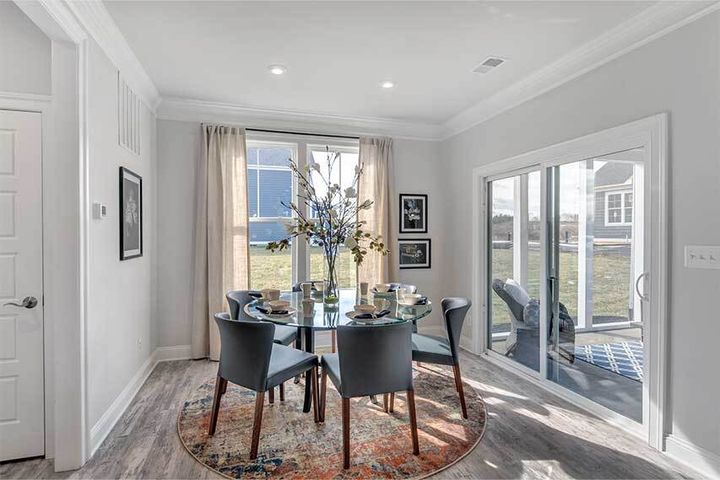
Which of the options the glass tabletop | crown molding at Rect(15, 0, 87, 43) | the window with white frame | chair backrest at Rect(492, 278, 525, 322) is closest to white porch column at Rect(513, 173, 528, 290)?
chair backrest at Rect(492, 278, 525, 322)

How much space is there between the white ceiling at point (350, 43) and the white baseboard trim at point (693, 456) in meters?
2.65

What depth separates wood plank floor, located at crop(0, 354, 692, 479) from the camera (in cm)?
219

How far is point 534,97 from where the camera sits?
3.45 meters

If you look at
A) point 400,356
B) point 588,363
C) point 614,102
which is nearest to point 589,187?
point 614,102

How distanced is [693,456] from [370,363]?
1.96 m

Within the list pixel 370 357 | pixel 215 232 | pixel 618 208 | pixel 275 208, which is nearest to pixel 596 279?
pixel 618 208

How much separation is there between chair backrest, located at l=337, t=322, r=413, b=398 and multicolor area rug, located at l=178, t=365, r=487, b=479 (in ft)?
1.37

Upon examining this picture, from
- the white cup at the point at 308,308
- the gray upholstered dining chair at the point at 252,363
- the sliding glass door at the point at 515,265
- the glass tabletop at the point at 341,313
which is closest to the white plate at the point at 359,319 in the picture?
the glass tabletop at the point at 341,313

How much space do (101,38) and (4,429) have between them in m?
2.51

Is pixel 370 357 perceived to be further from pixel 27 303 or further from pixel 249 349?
pixel 27 303

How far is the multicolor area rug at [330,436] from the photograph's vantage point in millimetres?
2229

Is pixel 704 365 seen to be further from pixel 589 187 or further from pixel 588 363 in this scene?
pixel 589 187

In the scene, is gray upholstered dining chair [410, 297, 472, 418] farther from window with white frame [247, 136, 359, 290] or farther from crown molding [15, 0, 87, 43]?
crown molding [15, 0, 87, 43]

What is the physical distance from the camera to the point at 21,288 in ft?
7.52
